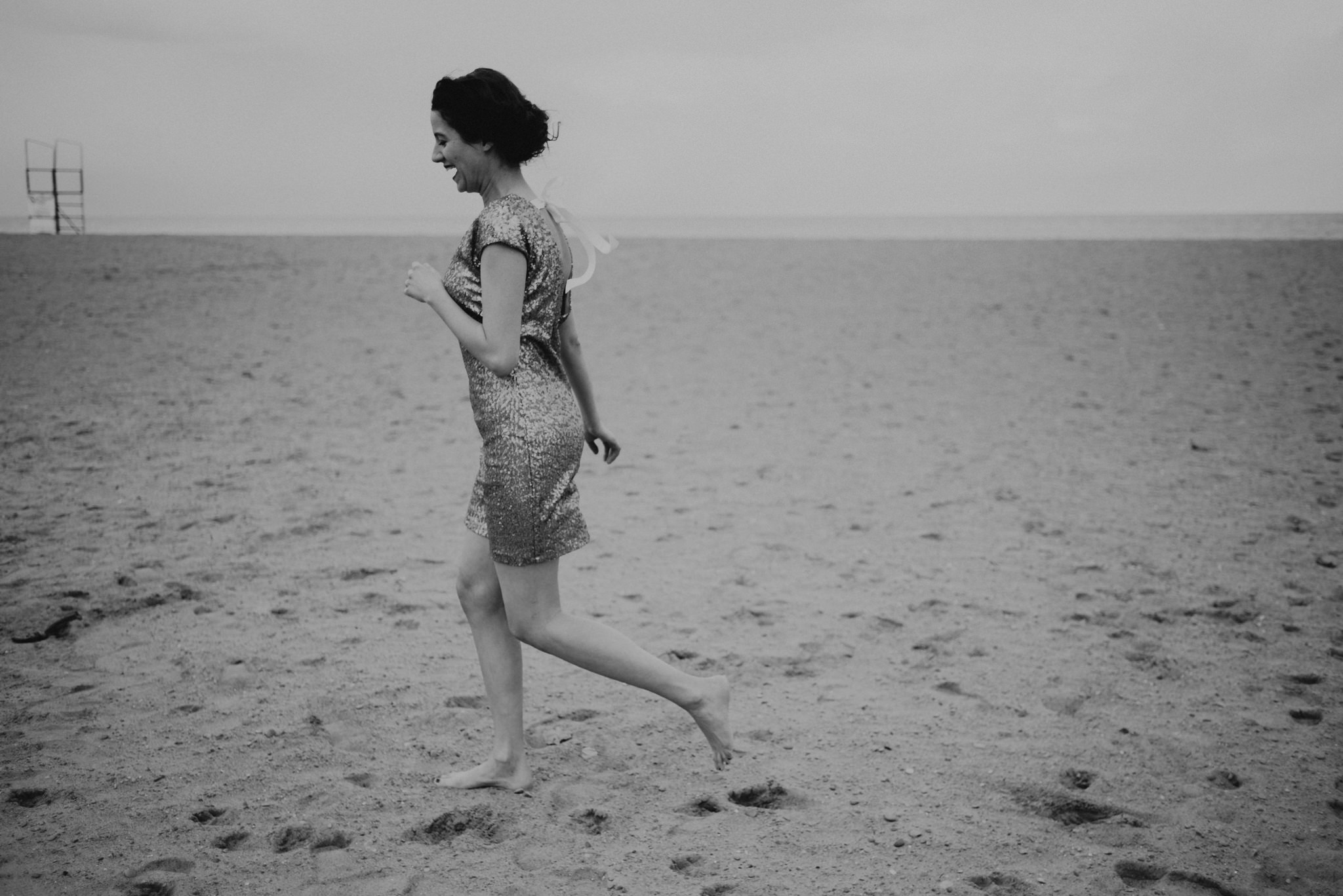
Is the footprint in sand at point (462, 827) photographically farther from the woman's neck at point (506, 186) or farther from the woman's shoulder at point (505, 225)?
the woman's neck at point (506, 186)

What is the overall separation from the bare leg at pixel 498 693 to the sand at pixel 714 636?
7cm

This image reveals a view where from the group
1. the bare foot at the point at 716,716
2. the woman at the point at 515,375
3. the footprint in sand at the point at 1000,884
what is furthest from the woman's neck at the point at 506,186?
the footprint in sand at the point at 1000,884

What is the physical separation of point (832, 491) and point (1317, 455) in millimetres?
3744

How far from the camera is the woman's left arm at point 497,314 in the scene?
2369mm

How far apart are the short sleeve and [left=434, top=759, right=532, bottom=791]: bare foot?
1.50 m

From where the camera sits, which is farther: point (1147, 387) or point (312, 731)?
point (1147, 387)

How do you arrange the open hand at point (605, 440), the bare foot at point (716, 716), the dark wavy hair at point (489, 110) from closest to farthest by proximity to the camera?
1. the dark wavy hair at point (489, 110)
2. the bare foot at point (716, 716)
3. the open hand at point (605, 440)

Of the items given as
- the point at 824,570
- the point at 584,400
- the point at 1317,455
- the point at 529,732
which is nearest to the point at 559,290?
the point at 584,400

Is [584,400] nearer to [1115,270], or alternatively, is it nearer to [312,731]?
[312,731]

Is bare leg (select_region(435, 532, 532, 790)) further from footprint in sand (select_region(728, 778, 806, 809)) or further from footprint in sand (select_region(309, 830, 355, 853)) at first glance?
footprint in sand (select_region(728, 778, 806, 809))

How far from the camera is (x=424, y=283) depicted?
8.11ft

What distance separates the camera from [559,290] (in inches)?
99.7

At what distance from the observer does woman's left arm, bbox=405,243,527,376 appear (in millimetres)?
2369

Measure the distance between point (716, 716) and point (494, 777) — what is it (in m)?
0.70
